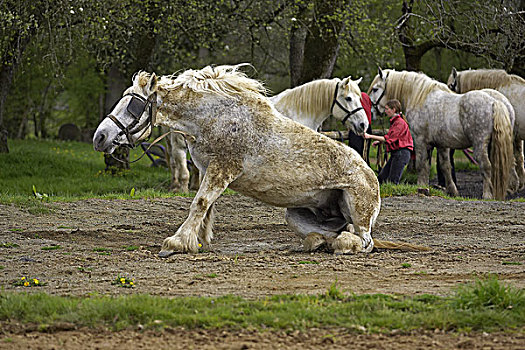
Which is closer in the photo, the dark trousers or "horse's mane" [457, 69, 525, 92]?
the dark trousers

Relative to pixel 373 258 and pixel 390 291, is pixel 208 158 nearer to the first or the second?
pixel 373 258

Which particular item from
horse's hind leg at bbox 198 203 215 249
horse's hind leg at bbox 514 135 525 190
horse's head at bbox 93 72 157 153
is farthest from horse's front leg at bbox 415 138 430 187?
horse's head at bbox 93 72 157 153

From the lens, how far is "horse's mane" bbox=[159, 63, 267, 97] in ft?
23.4

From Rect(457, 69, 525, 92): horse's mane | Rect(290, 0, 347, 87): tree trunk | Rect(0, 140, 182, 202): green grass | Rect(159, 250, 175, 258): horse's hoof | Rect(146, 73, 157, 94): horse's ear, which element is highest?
Rect(290, 0, 347, 87): tree trunk

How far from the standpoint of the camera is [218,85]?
7156 millimetres

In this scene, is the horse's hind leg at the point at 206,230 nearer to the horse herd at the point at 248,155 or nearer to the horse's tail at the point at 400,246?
the horse herd at the point at 248,155

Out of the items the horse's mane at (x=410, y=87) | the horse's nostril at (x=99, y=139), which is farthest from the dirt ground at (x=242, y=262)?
the horse's mane at (x=410, y=87)

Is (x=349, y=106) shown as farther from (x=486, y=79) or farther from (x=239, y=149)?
(x=486, y=79)

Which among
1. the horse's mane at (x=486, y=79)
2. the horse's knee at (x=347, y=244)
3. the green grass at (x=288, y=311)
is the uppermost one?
the horse's mane at (x=486, y=79)

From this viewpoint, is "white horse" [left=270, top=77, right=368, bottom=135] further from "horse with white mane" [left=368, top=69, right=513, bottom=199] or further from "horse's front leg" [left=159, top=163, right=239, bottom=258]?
"horse's front leg" [left=159, top=163, right=239, bottom=258]

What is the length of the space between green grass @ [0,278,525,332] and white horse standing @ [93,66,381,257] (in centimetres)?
221

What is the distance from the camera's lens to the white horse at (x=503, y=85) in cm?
1495

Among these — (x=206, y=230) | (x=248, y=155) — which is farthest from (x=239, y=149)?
(x=206, y=230)

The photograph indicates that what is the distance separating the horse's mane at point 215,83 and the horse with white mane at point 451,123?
280 inches
